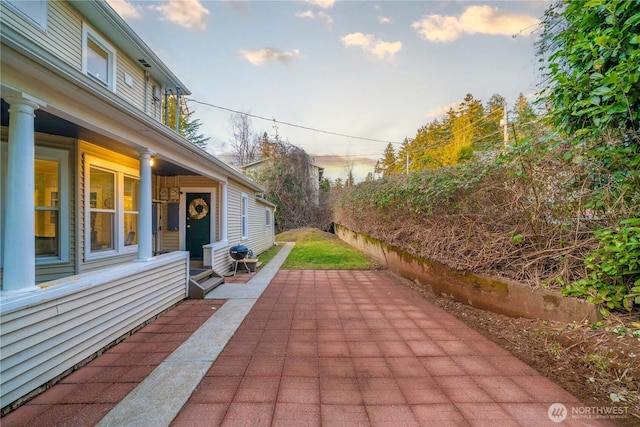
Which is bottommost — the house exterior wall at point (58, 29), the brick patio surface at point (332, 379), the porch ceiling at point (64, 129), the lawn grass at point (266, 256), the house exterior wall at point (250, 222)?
the lawn grass at point (266, 256)

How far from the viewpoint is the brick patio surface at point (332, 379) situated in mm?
1919

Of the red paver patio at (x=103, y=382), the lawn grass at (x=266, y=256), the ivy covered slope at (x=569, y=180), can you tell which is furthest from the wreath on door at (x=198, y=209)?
the ivy covered slope at (x=569, y=180)

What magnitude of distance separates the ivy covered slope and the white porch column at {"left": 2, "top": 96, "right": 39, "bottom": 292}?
5218 mm

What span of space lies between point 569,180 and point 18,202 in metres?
5.62

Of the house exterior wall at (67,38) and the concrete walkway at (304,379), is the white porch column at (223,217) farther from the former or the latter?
the concrete walkway at (304,379)

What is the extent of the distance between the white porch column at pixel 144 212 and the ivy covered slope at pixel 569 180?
4953mm

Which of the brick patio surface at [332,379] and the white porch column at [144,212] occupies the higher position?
the white porch column at [144,212]

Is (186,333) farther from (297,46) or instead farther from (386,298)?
(297,46)

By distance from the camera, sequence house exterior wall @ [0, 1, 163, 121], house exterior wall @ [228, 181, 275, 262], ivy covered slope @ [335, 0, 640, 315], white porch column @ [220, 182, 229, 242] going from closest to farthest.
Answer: ivy covered slope @ [335, 0, 640, 315] < house exterior wall @ [0, 1, 163, 121] < white porch column @ [220, 182, 229, 242] < house exterior wall @ [228, 181, 275, 262]

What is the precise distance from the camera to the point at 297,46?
9.34 meters

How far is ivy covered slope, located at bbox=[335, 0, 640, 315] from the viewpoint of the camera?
2525 mm

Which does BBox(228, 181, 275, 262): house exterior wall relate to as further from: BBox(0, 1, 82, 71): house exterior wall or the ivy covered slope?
the ivy covered slope

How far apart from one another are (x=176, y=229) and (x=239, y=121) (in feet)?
66.0

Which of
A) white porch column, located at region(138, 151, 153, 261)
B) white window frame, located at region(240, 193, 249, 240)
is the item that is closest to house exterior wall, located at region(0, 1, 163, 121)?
white porch column, located at region(138, 151, 153, 261)
